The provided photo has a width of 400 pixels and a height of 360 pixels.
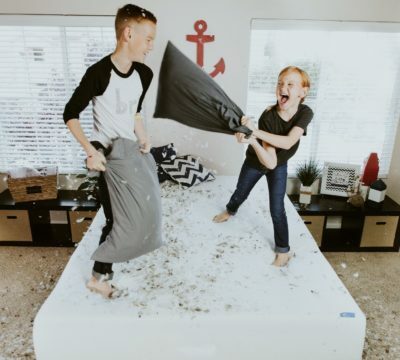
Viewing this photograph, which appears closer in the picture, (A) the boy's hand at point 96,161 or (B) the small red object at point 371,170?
(A) the boy's hand at point 96,161

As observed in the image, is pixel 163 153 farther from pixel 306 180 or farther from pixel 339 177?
pixel 339 177

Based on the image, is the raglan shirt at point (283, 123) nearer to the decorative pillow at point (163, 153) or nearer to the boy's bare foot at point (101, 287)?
the boy's bare foot at point (101, 287)

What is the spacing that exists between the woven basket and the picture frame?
206cm

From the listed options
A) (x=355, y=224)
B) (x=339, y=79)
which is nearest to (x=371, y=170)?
(x=355, y=224)

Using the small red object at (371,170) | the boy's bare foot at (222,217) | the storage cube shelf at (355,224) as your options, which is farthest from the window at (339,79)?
the boy's bare foot at (222,217)

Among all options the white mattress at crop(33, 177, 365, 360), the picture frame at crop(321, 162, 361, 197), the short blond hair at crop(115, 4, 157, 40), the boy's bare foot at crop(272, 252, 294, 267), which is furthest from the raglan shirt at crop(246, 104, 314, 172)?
the picture frame at crop(321, 162, 361, 197)

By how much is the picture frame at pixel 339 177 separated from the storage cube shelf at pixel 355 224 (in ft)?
0.25

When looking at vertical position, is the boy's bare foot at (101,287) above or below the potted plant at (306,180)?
below

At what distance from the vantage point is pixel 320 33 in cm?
284

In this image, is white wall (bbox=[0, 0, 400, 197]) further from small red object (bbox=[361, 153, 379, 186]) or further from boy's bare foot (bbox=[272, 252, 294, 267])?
boy's bare foot (bbox=[272, 252, 294, 267])

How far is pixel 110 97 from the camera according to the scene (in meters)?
1.50

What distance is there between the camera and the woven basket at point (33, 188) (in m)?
2.80

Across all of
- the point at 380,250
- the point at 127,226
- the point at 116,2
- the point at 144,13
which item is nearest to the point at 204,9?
the point at 116,2

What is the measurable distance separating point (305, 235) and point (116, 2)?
79.4 inches
